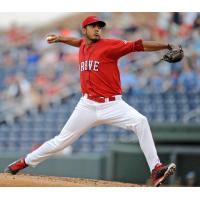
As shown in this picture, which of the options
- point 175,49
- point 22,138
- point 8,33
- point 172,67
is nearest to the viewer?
point 175,49

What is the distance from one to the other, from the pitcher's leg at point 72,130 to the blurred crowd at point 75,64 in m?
6.91

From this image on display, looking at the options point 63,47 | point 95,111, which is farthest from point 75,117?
point 63,47

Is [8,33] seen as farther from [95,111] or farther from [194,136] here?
[95,111]

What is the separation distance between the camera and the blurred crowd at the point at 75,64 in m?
13.0

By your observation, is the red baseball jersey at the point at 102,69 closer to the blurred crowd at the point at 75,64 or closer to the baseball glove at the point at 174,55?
the baseball glove at the point at 174,55

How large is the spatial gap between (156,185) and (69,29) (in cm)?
1033

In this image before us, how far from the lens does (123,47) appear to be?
232 inches

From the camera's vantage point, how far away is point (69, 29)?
1577 cm

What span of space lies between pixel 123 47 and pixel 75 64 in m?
9.01

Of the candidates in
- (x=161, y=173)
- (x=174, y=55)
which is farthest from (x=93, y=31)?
(x=161, y=173)

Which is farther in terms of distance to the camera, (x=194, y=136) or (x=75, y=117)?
(x=194, y=136)

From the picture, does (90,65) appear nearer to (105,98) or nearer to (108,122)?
(105,98)

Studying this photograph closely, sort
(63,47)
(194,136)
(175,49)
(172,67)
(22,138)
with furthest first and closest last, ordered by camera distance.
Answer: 1. (63,47)
2. (22,138)
3. (172,67)
4. (194,136)
5. (175,49)

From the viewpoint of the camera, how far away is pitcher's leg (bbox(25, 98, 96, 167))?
6.09m
